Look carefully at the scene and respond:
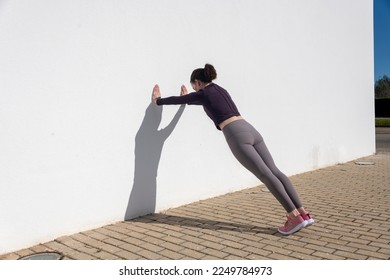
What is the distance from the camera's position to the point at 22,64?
3100mm

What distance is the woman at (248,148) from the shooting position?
139 inches

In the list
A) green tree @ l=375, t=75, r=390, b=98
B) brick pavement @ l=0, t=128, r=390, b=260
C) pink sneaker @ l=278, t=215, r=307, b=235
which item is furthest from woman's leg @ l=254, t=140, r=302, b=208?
green tree @ l=375, t=75, r=390, b=98

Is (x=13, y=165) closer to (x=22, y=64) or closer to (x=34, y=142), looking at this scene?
(x=34, y=142)

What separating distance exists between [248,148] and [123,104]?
1387 mm

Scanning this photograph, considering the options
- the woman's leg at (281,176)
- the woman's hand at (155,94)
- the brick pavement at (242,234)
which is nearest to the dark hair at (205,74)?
the woman's hand at (155,94)

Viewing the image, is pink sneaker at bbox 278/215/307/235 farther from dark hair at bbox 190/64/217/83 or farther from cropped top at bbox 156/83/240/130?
dark hair at bbox 190/64/217/83

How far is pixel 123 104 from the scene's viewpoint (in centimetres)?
388

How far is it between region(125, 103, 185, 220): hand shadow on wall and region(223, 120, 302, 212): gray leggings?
0.94m

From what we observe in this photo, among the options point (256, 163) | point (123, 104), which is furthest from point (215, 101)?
point (123, 104)

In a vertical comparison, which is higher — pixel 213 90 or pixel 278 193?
pixel 213 90

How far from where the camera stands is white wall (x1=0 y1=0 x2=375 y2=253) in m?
3.13

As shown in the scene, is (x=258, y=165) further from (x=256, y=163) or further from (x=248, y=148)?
(x=248, y=148)

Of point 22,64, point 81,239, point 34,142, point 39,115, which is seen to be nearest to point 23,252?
point 81,239

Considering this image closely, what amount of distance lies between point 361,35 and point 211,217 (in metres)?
7.22
